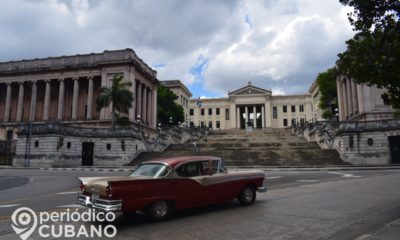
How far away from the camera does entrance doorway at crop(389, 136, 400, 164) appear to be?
3053 centimetres

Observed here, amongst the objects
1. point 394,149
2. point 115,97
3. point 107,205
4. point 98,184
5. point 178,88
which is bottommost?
point 107,205

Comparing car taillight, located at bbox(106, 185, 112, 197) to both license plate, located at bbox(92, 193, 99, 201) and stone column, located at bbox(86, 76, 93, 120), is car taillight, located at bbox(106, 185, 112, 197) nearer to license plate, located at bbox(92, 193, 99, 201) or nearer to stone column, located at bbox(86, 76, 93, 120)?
license plate, located at bbox(92, 193, 99, 201)

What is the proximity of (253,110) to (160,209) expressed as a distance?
324ft

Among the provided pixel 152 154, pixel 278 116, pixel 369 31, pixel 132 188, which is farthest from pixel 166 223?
pixel 278 116

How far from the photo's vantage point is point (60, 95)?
56.9 meters

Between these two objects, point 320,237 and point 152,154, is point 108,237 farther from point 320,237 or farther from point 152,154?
point 152,154

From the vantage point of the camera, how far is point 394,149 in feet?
101

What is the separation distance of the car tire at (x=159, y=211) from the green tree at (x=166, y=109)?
64.9 meters

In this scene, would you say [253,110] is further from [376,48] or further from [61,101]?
[376,48]

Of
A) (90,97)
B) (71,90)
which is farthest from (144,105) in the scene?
(71,90)

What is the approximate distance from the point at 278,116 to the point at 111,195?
10177 centimetres

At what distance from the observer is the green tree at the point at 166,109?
72625mm

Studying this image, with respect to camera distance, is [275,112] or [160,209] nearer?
[160,209]

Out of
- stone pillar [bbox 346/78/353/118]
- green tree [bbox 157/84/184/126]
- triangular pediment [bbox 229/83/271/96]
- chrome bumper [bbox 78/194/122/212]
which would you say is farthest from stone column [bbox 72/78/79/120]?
triangular pediment [bbox 229/83/271/96]
